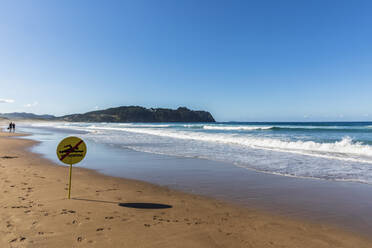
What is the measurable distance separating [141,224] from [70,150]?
2.48m

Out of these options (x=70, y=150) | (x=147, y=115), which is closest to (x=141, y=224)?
(x=70, y=150)

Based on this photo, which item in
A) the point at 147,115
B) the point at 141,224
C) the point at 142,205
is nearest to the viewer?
the point at 141,224

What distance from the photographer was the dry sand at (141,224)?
10.7 feet

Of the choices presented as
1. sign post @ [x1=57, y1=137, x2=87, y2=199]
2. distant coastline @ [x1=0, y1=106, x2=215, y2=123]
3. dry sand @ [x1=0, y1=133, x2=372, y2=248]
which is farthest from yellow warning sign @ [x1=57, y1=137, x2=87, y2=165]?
distant coastline @ [x1=0, y1=106, x2=215, y2=123]

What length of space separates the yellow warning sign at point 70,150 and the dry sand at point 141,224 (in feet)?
2.74

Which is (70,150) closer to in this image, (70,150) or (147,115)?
(70,150)

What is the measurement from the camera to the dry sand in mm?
3275

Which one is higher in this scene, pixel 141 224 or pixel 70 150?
pixel 70 150

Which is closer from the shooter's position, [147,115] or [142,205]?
[142,205]

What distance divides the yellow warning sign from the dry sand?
84 cm

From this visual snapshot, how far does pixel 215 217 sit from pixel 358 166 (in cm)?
850

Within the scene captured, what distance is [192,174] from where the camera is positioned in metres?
8.01

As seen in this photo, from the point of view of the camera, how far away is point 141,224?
3801 mm

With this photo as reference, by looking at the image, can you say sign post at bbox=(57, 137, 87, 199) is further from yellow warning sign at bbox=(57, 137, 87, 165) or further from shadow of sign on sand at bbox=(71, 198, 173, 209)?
shadow of sign on sand at bbox=(71, 198, 173, 209)
